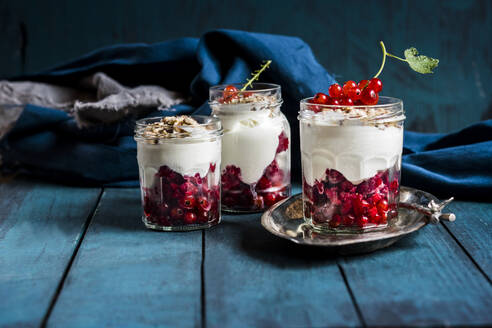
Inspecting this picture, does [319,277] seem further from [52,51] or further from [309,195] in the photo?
[52,51]

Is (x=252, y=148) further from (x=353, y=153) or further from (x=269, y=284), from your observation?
(x=269, y=284)

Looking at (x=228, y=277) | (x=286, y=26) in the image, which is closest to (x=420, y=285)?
(x=228, y=277)

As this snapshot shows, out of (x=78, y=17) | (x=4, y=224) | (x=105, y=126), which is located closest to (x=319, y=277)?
(x=4, y=224)

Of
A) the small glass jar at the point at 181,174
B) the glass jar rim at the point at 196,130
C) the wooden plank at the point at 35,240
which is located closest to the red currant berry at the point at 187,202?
the small glass jar at the point at 181,174

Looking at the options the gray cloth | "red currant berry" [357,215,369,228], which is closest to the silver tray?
"red currant berry" [357,215,369,228]

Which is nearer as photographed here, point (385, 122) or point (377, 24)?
point (385, 122)

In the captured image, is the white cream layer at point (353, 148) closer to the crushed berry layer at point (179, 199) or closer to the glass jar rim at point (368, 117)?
the glass jar rim at point (368, 117)

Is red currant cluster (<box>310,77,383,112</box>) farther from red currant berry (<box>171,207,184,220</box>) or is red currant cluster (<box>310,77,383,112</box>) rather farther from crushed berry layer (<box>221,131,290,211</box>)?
red currant berry (<box>171,207,184,220</box>)
